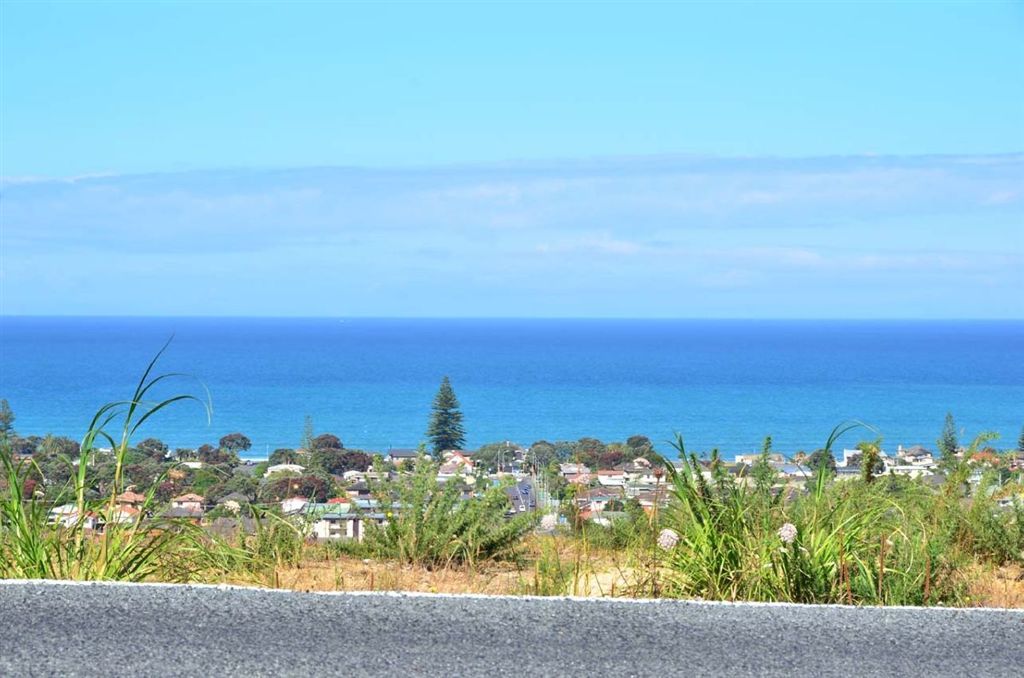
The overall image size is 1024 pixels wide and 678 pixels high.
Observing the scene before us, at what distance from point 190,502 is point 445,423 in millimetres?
6394

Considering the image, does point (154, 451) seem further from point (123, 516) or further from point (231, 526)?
point (123, 516)

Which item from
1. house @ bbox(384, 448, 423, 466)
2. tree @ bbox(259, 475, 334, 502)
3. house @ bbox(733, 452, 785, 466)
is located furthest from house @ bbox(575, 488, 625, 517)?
tree @ bbox(259, 475, 334, 502)

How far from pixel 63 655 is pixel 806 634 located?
9.57 ft

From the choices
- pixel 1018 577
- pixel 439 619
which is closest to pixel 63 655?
pixel 439 619

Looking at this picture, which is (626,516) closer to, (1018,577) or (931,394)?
(1018,577)

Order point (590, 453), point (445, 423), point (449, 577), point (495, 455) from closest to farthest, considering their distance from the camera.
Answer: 1. point (449, 577)
2. point (590, 453)
3. point (495, 455)
4. point (445, 423)

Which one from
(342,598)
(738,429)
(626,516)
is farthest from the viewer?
(738,429)

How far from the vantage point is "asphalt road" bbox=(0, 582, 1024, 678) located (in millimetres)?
3982

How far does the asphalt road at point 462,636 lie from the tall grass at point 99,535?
626 millimetres

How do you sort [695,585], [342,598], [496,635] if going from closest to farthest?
[496,635] < [342,598] < [695,585]

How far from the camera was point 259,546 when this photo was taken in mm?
6297

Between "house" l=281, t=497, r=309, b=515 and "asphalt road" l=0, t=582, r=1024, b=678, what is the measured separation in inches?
84.2

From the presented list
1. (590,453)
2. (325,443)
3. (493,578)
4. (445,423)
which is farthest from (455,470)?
(445,423)

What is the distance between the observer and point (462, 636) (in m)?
4.29
